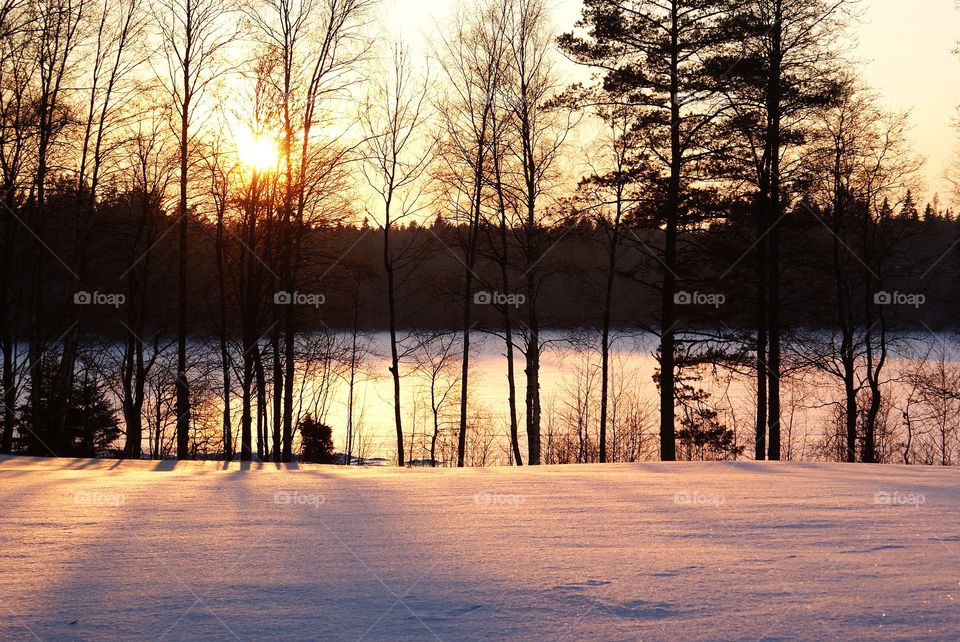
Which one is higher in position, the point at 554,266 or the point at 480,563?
the point at 554,266

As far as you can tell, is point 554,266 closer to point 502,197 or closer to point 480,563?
point 502,197

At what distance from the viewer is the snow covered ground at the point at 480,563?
140 inches

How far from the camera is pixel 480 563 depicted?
177 inches

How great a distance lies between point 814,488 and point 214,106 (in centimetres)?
1773

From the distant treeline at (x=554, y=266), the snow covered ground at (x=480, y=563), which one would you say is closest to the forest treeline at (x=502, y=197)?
the distant treeline at (x=554, y=266)

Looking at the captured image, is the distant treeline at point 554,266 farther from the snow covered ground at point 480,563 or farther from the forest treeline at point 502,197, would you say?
the snow covered ground at point 480,563

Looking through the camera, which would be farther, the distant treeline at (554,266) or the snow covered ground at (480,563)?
the distant treeline at (554,266)

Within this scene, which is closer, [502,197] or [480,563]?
[480,563]

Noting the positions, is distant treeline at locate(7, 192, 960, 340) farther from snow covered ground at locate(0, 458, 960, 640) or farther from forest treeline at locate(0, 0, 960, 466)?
snow covered ground at locate(0, 458, 960, 640)

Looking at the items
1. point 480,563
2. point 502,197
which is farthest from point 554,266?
point 480,563

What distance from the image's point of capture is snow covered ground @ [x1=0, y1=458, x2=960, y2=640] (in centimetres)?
355

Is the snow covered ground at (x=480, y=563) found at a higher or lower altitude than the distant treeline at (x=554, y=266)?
lower

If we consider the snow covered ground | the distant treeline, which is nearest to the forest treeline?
the distant treeline

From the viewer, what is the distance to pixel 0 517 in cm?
582
